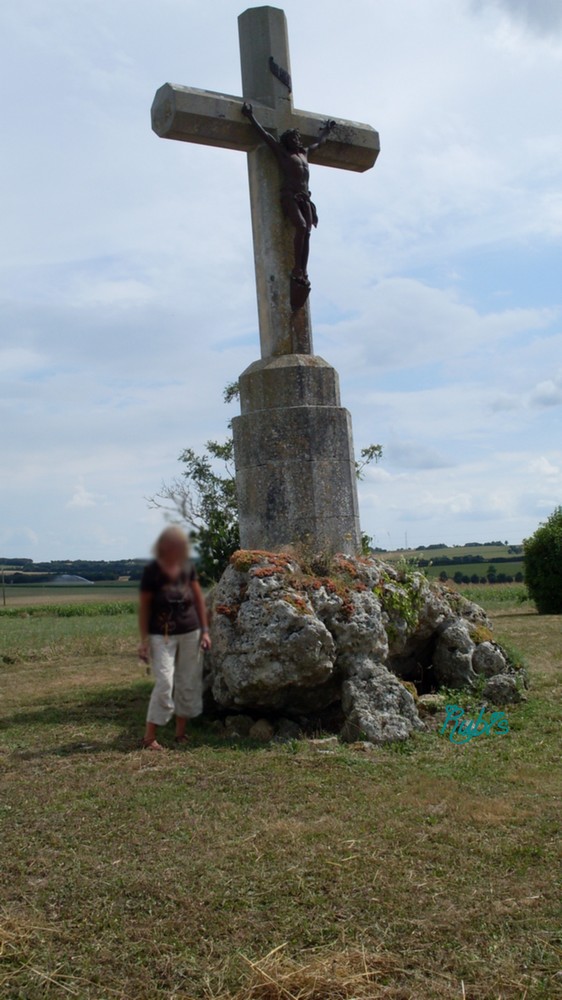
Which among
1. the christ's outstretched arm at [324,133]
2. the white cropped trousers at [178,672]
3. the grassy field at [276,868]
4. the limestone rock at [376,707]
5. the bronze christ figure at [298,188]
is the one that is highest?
the christ's outstretched arm at [324,133]

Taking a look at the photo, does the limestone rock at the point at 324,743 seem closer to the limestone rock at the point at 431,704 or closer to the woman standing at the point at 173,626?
the limestone rock at the point at 431,704

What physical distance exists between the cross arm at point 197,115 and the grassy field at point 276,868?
6.48 metres

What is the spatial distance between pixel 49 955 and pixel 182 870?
119cm

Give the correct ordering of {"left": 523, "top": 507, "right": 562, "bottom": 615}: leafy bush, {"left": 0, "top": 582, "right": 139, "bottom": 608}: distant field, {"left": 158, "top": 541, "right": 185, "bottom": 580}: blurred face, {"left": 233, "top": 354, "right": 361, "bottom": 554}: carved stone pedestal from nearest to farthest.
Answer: {"left": 158, "top": 541, "right": 185, "bottom": 580}: blurred face → {"left": 0, "top": 582, "right": 139, "bottom": 608}: distant field → {"left": 233, "top": 354, "right": 361, "bottom": 554}: carved stone pedestal → {"left": 523, "top": 507, "right": 562, "bottom": 615}: leafy bush

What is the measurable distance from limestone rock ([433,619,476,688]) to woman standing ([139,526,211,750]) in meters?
9.24

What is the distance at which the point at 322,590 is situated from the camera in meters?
9.24

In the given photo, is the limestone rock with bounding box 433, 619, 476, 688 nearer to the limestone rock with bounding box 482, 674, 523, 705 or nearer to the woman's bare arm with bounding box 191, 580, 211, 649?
the limestone rock with bounding box 482, 674, 523, 705

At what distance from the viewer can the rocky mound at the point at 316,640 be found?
8.75 metres

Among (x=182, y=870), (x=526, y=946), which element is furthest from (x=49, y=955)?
(x=526, y=946)

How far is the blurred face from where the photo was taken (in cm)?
138

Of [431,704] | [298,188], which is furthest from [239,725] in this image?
[298,188]

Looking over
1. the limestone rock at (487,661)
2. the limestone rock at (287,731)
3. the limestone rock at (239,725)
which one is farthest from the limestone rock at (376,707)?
the limestone rock at (487,661)

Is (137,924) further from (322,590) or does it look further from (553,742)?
(553,742)

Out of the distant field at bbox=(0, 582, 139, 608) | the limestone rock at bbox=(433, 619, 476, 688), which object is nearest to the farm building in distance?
the distant field at bbox=(0, 582, 139, 608)
